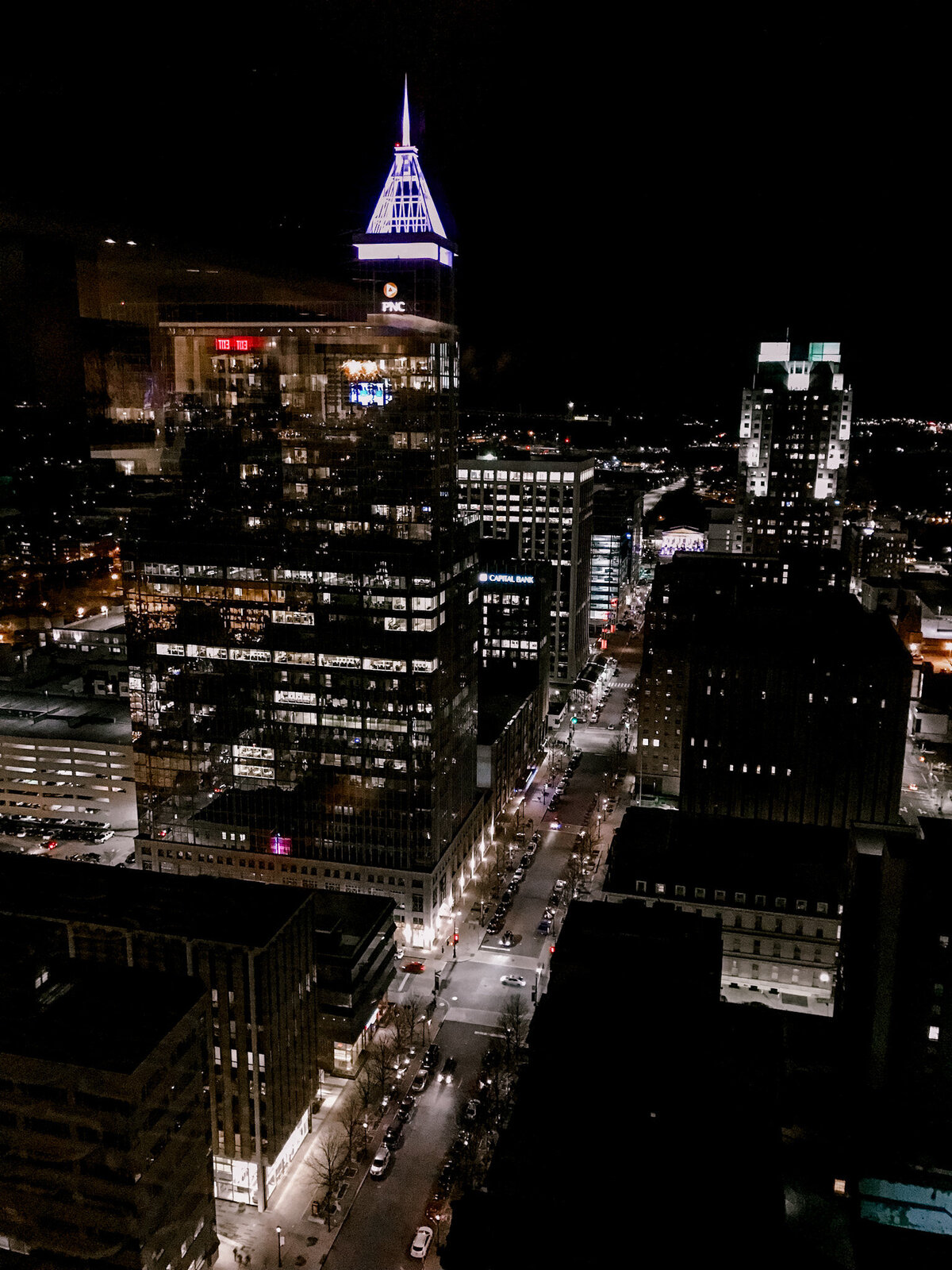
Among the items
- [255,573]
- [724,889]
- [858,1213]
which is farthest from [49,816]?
[858,1213]

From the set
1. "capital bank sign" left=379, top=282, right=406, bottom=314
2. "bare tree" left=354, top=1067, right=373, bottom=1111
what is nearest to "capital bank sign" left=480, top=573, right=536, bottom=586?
"capital bank sign" left=379, top=282, right=406, bottom=314

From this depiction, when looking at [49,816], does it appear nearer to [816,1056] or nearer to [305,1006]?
[305,1006]

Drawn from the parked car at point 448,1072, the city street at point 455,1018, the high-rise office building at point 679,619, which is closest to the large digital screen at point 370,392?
the high-rise office building at point 679,619

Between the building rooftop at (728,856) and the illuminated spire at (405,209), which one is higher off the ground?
the illuminated spire at (405,209)

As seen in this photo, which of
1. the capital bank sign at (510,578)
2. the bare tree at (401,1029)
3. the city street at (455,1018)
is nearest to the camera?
the city street at (455,1018)

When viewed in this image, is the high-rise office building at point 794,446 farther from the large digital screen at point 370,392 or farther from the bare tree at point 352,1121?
the bare tree at point 352,1121

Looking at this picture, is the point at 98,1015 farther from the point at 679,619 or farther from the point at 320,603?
the point at 679,619

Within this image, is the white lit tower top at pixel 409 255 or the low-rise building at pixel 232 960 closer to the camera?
the low-rise building at pixel 232 960

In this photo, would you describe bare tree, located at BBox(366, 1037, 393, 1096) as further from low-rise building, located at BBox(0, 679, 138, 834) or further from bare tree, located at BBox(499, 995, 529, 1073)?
low-rise building, located at BBox(0, 679, 138, 834)
